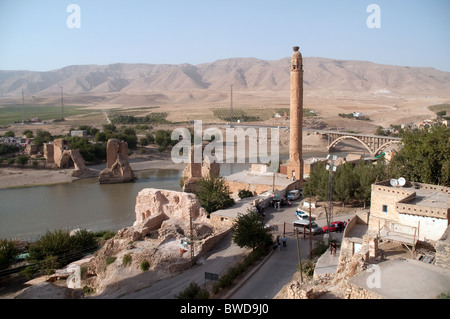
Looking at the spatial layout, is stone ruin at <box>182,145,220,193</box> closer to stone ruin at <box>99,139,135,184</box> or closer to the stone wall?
stone ruin at <box>99,139,135,184</box>

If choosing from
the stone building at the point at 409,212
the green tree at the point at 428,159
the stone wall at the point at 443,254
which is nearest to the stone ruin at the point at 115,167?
the green tree at the point at 428,159

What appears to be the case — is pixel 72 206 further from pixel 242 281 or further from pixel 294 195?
pixel 242 281

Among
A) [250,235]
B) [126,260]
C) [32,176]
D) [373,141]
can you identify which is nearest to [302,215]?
[250,235]

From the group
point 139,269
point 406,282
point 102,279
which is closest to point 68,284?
point 102,279

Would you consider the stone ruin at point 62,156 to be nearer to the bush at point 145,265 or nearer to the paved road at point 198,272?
the paved road at point 198,272
